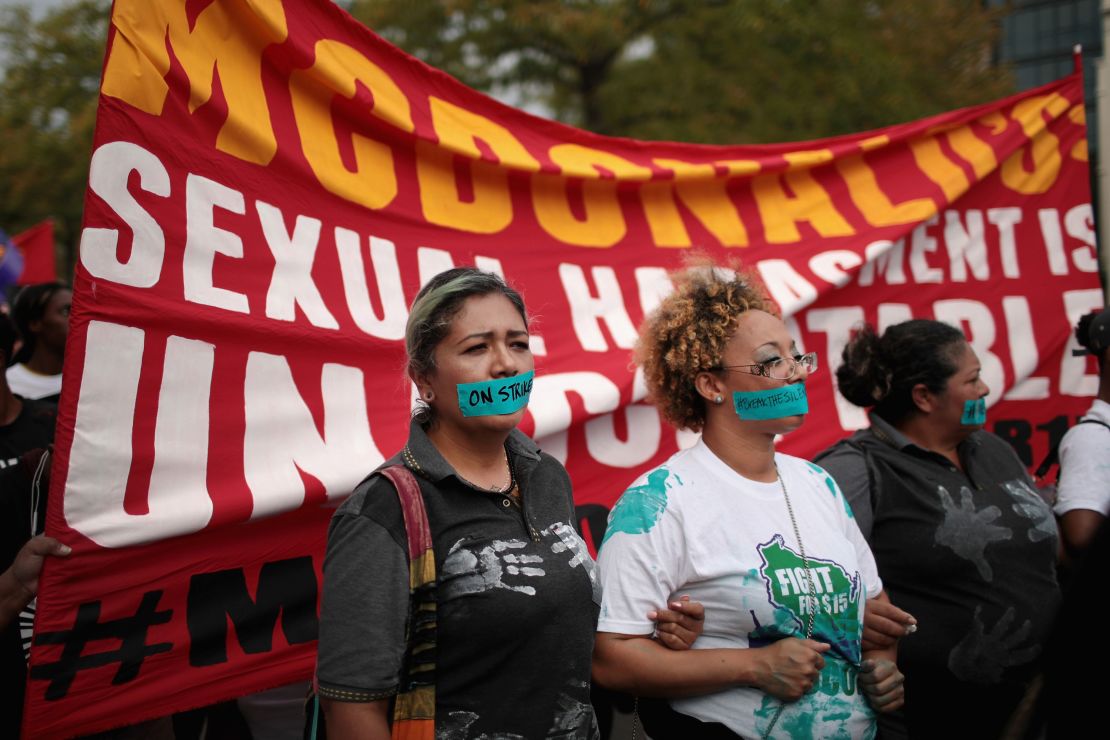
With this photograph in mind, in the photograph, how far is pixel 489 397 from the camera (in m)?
2.17

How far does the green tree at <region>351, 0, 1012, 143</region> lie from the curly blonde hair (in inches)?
358

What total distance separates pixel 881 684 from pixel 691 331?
3.30 feet

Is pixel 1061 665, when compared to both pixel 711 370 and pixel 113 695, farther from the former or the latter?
pixel 113 695

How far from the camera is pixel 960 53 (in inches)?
501

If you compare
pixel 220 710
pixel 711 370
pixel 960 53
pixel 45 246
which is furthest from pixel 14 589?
pixel 960 53

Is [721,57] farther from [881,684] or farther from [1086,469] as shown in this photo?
[881,684]

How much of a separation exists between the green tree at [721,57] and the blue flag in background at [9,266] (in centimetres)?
569

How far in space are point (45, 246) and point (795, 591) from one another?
30.4 ft

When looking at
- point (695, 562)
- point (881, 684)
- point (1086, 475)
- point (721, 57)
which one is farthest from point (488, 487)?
point (721, 57)

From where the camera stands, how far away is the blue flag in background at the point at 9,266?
8.76 m

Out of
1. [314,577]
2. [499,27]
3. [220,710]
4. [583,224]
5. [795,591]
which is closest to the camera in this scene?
[795,591]

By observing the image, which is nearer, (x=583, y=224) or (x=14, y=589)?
(x=14, y=589)

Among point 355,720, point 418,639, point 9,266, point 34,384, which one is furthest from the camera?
point 9,266

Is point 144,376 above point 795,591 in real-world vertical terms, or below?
above
